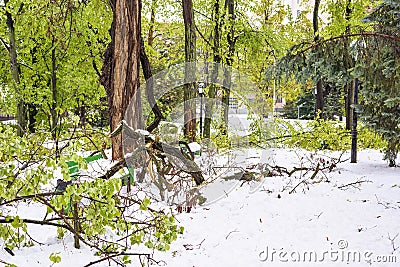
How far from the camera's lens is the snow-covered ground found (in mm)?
2828

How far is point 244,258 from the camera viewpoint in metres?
2.90

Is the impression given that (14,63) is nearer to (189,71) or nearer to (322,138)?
(189,71)

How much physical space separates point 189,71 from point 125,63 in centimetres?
364

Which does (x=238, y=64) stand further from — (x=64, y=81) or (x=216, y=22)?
(x=64, y=81)

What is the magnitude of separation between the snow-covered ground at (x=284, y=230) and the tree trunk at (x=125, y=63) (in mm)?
1595

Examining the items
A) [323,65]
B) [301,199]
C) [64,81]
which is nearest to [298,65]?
[323,65]

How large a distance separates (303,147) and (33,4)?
21.4ft

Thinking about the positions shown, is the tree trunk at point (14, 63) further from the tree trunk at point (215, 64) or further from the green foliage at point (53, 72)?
the tree trunk at point (215, 64)

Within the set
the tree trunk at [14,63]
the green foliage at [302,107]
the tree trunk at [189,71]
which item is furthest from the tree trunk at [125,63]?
the green foliage at [302,107]

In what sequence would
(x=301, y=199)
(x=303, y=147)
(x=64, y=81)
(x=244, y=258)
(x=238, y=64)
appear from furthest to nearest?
(x=64, y=81) → (x=238, y=64) → (x=303, y=147) → (x=301, y=199) → (x=244, y=258)

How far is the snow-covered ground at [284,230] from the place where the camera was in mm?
2828

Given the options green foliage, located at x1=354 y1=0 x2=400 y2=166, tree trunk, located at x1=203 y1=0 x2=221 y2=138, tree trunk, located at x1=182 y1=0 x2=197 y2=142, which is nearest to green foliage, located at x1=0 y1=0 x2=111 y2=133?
tree trunk, located at x1=203 y1=0 x2=221 y2=138

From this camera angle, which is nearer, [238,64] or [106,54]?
[106,54]

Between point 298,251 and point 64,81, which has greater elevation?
point 64,81
